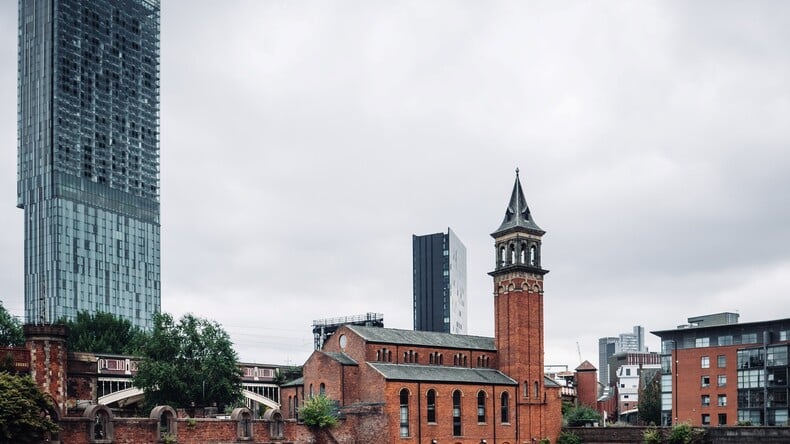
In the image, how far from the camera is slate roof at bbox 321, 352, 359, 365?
76250 millimetres

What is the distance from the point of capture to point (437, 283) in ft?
531

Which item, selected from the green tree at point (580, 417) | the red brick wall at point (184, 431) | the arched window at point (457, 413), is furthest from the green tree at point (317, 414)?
the green tree at point (580, 417)

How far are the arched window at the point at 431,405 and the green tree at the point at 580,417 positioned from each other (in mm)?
21141

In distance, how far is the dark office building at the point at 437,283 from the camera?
160 metres

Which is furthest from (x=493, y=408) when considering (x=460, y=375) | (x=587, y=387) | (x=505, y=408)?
(x=587, y=387)

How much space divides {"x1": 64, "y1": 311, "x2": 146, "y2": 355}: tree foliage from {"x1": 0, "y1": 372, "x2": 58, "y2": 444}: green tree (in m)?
49.6

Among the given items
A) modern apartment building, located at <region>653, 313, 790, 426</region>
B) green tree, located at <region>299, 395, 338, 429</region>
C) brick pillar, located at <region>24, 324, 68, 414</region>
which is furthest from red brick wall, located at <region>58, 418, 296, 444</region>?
modern apartment building, located at <region>653, 313, 790, 426</region>

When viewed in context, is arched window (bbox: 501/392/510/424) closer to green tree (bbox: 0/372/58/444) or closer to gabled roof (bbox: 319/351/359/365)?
gabled roof (bbox: 319/351/359/365)

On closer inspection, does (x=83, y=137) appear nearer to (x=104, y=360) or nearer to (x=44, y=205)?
(x=44, y=205)

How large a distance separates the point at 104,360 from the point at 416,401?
2986 centimetres

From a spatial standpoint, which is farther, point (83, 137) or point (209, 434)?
point (83, 137)


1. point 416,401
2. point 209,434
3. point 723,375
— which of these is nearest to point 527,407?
point 416,401

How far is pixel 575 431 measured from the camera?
282ft

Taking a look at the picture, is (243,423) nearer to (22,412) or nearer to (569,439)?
(22,412)
